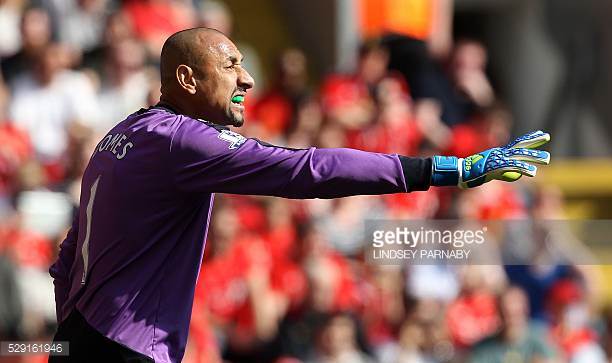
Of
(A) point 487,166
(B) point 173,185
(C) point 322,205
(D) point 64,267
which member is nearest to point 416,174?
(A) point 487,166

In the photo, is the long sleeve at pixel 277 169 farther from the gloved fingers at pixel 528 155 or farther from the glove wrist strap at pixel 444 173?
the gloved fingers at pixel 528 155

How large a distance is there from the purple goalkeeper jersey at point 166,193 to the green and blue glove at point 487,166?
6 cm

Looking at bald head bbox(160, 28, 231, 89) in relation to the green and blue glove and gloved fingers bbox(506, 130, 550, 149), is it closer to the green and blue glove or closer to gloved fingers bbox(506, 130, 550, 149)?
the green and blue glove

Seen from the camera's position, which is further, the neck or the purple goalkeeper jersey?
the neck

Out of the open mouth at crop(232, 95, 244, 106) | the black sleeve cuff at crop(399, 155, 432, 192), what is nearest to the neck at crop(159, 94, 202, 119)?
the open mouth at crop(232, 95, 244, 106)

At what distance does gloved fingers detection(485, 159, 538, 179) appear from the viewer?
4660 mm

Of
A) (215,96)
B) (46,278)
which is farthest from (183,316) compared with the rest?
(46,278)

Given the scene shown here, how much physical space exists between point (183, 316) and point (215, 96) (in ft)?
2.65

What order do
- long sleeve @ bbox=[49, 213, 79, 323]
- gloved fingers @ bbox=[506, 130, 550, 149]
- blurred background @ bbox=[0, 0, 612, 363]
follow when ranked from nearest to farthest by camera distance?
gloved fingers @ bbox=[506, 130, 550, 149], long sleeve @ bbox=[49, 213, 79, 323], blurred background @ bbox=[0, 0, 612, 363]

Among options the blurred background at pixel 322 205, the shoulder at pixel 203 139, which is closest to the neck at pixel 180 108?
the shoulder at pixel 203 139

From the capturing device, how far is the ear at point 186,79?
16.5 feet

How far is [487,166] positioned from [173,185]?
1.09 metres

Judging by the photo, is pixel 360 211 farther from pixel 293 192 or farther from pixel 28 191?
pixel 293 192

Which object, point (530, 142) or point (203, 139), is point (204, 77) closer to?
point (203, 139)
